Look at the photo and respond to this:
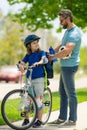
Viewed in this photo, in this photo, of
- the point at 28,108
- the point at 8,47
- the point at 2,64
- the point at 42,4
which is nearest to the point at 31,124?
the point at 28,108

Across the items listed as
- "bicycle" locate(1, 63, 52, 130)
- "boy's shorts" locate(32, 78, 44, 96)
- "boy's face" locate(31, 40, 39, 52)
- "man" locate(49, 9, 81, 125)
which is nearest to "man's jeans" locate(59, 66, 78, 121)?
"man" locate(49, 9, 81, 125)

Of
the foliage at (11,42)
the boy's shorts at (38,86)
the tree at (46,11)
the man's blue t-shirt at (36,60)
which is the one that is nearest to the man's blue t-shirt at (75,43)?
the man's blue t-shirt at (36,60)

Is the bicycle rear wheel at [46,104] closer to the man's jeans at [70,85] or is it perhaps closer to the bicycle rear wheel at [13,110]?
the man's jeans at [70,85]

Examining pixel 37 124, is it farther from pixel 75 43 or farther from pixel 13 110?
pixel 75 43

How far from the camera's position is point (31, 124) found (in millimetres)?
8680

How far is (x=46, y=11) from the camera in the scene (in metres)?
24.0

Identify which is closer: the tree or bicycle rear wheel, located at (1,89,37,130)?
bicycle rear wheel, located at (1,89,37,130)

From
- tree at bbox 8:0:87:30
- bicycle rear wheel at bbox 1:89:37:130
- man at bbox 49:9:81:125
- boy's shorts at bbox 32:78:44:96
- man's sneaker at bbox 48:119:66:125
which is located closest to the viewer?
bicycle rear wheel at bbox 1:89:37:130

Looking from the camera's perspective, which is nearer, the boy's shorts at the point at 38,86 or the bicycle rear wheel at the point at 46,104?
the boy's shorts at the point at 38,86

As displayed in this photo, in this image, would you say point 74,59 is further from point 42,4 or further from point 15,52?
point 15,52

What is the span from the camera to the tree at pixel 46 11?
76.7 ft

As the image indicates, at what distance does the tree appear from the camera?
2339cm

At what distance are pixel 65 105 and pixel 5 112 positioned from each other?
51.1 inches

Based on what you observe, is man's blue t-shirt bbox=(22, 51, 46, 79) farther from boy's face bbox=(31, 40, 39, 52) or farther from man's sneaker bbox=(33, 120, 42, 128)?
man's sneaker bbox=(33, 120, 42, 128)
